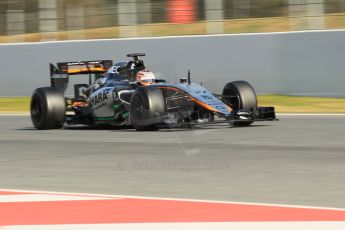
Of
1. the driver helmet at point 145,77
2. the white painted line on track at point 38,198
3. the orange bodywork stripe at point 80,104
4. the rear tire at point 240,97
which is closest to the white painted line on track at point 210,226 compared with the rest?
the white painted line on track at point 38,198

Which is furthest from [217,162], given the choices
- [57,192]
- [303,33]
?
[303,33]

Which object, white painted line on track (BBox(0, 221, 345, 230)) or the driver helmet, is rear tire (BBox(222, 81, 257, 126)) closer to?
the driver helmet

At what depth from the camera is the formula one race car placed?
13836 millimetres

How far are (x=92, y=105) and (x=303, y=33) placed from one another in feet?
21.6

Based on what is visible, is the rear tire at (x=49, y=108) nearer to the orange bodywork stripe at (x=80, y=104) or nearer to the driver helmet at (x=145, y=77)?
the orange bodywork stripe at (x=80, y=104)

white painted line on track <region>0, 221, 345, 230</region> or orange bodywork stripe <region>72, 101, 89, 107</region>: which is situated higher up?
orange bodywork stripe <region>72, 101, 89, 107</region>

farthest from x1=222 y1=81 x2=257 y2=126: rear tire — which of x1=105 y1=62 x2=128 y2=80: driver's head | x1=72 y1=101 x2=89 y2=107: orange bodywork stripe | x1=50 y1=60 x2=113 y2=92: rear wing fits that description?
x1=50 y1=60 x2=113 y2=92: rear wing

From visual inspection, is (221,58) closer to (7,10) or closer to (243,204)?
(7,10)

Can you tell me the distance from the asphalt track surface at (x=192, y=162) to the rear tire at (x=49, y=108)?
424 millimetres

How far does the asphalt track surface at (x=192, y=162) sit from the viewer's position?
7.83m

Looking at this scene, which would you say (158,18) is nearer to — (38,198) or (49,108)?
(49,108)

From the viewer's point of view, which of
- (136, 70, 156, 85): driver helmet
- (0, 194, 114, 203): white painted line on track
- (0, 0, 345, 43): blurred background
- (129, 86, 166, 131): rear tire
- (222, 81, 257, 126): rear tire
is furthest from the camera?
(0, 0, 345, 43): blurred background

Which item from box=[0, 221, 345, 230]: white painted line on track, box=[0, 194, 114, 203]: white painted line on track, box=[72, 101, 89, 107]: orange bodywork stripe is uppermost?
box=[72, 101, 89, 107]: orange bodywork stripe

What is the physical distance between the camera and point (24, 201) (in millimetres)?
7316
